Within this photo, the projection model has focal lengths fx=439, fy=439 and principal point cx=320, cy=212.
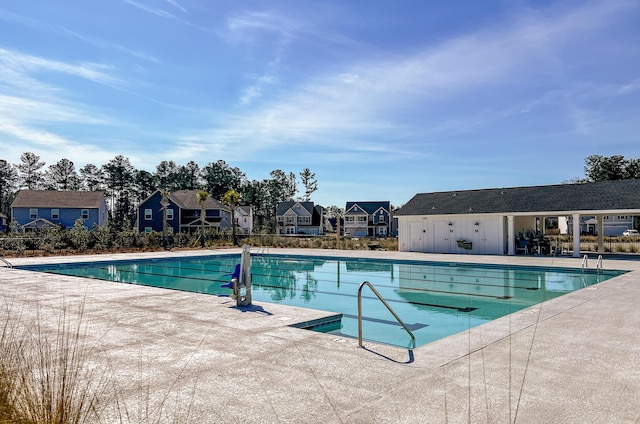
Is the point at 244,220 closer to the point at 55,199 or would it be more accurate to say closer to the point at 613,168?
the point at 55,199

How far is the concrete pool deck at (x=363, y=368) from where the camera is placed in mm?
3734

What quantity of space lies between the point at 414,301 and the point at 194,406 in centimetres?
898

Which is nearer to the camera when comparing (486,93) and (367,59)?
(367,59)

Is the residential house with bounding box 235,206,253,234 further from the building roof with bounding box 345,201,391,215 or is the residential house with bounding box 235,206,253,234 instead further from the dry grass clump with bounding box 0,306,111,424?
the dry grass clump with bounding box 0,306,111,424

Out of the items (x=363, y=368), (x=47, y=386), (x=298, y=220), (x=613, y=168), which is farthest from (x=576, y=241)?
(x=298, y=220)

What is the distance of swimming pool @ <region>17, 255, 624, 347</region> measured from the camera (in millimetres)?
9641

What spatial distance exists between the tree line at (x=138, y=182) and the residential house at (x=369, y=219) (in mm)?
12699

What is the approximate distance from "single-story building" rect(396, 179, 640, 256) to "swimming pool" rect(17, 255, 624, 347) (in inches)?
210

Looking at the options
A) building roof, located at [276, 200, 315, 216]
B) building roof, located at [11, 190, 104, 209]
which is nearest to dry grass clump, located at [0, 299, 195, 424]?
building roof, located at [11, 190, 104, 209]

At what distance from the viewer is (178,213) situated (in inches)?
1950

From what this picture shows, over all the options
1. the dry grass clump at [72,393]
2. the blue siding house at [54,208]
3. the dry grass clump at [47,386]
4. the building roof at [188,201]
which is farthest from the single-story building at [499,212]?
the blue siding house at [54,208]

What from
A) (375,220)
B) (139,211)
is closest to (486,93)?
(139,211)

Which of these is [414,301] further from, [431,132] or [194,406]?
[431,132]

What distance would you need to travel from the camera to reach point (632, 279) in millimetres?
12680
